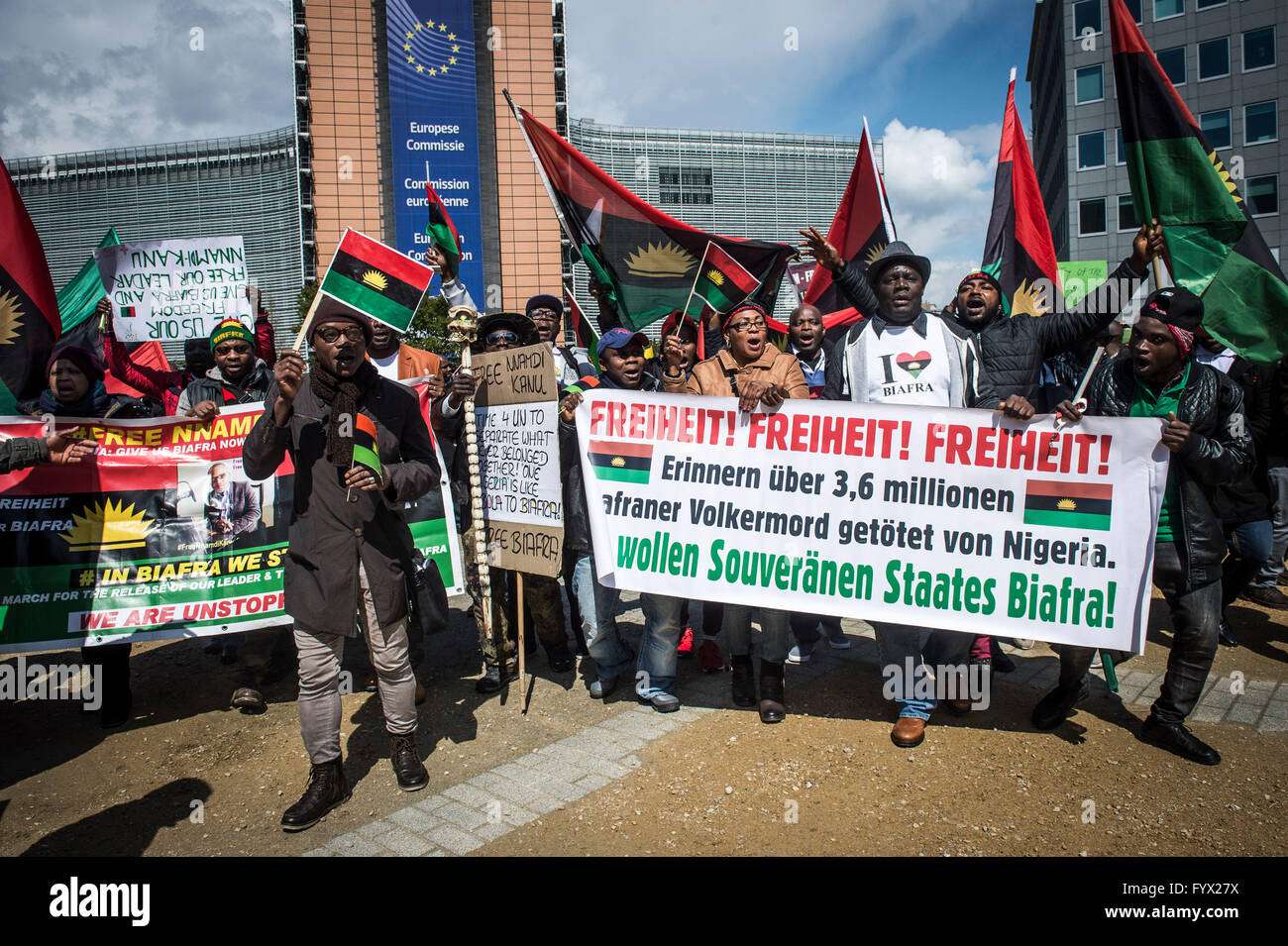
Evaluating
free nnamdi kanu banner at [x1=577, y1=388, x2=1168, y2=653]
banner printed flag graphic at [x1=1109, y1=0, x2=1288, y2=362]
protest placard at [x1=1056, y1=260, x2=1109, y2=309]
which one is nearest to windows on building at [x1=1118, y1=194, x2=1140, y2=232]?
protest placard at [x1=1056, y1=260, x2=1109, y2=309]

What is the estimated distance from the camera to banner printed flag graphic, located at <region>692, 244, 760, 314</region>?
5551 millimetres

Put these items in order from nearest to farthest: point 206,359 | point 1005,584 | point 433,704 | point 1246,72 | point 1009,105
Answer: point 1005,584, point 433,704, point 1009,105, point 206,359, point 1246,72

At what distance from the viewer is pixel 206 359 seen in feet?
23.3

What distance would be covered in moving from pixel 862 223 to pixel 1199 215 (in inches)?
126

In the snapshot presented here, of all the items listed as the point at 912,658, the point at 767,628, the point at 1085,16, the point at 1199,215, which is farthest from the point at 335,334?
the point at 1085,16

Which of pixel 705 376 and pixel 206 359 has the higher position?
pixel 206 359

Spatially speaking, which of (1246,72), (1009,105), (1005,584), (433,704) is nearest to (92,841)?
(433,704)

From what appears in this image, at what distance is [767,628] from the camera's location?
455cm

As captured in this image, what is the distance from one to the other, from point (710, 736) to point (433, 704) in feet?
6.35

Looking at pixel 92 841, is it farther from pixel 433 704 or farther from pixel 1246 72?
pixel 1246 72

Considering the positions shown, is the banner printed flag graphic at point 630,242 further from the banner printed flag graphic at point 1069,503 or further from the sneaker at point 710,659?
the banner printed flag graphic at point 1069,503

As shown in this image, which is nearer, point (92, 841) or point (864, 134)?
point (92, 841)

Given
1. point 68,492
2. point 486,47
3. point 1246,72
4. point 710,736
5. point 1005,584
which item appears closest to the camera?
point 1005,584

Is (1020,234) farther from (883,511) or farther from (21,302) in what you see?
(21,302)
